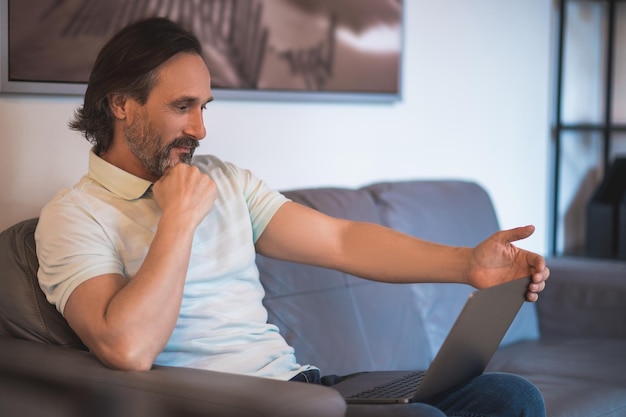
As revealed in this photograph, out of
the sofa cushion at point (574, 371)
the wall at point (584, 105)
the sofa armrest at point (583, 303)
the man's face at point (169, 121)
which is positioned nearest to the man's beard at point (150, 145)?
the man's face at point (169, 121)

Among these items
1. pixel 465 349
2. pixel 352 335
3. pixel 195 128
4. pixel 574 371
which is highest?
pixel 195 128

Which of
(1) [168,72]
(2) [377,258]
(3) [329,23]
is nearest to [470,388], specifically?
(2) [377,258]

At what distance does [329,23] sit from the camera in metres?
2.86

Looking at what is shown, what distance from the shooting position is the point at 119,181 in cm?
187

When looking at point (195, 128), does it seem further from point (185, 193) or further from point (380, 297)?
point (380, 297)

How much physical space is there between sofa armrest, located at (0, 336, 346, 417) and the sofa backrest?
0.68m

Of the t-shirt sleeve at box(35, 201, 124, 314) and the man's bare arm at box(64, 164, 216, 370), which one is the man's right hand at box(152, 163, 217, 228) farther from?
the t-shirt sleeve at box(35, 201, 124, 314)

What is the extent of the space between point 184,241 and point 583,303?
1711mm

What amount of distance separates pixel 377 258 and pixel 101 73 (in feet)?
2.22

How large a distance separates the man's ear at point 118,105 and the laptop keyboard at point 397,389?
27.9 inches

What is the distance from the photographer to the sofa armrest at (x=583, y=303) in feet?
9.71

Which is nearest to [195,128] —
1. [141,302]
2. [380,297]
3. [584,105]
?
[141,302]

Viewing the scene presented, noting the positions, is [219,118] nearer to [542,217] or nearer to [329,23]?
[329,23]

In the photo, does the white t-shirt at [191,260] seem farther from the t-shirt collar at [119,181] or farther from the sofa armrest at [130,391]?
the sofa armrest at [130,391]
